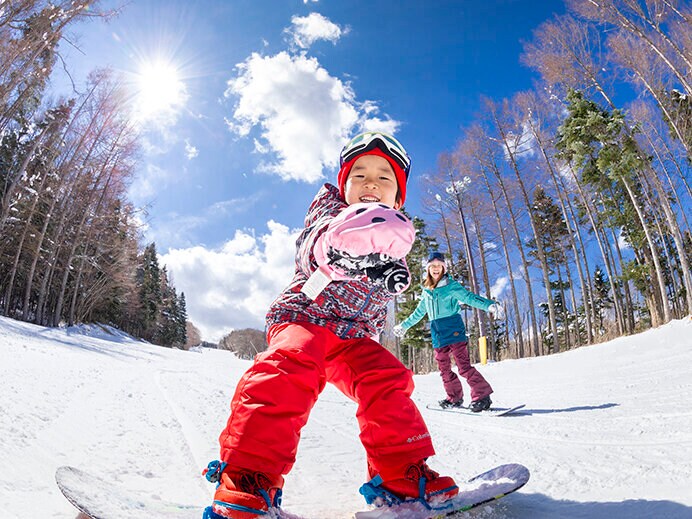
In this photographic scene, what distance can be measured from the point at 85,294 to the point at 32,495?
28.2 m

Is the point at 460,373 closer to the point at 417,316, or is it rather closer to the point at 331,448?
the point at 417,316

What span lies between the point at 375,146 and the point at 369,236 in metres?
0.77

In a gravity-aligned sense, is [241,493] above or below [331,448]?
above

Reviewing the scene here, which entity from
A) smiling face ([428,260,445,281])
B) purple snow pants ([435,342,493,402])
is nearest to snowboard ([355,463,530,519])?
purple snow pants ([435,342,493,402])

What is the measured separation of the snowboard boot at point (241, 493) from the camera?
0.94m

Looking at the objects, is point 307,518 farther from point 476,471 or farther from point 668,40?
point 668,40

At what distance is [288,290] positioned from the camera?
1636 millimetres

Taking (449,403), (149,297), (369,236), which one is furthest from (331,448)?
(149,297)

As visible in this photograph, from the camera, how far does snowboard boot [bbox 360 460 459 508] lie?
1.15 m

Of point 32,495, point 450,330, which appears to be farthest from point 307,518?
point 450,330

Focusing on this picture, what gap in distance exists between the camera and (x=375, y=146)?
174cm

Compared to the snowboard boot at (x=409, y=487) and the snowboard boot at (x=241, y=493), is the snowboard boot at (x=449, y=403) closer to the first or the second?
the snowboard boot at (x=409, y=487)

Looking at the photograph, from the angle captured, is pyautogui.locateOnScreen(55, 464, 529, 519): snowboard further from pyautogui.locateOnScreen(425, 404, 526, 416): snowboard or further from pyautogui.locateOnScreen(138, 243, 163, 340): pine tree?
pyautogui.locateOnScreen(138, 243, 163, 340): pine tree

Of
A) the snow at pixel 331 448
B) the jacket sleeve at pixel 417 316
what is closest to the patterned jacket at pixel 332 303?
the snow at pixel 331 448
